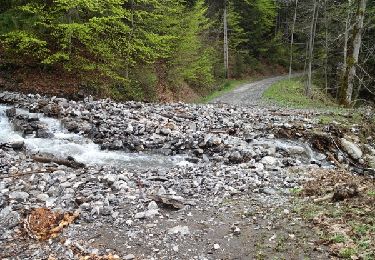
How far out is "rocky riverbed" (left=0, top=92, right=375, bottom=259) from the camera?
582 centimetres

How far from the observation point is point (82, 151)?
10.8 meters

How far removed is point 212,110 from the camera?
1602 centimetres

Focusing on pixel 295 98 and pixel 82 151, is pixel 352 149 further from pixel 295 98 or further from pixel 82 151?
pixel 295 98

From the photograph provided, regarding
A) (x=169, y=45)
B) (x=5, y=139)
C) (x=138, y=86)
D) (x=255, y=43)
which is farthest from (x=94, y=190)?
(x=255, y=43)

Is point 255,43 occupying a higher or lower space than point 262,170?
higher

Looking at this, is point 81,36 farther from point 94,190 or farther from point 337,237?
point 337,237

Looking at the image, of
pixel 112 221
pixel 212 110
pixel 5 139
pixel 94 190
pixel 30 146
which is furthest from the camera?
pixel 212 110

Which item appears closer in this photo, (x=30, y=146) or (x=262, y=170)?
(x=262, y=170)

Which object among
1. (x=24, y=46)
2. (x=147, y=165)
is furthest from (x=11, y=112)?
(x=147, y=165)

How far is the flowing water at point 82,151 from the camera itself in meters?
9.98

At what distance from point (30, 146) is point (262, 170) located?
258 inches

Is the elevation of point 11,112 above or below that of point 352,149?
above

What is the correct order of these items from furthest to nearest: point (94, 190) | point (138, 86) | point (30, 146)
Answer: point (138, 86), point (30, 146), point (94, 190)

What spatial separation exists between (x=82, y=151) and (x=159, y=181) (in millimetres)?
3433
